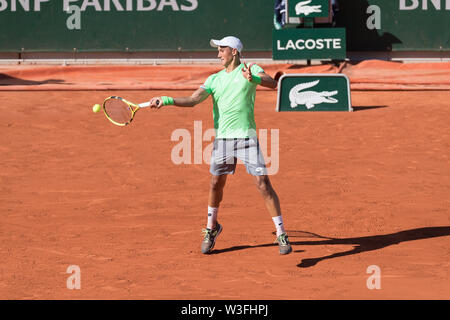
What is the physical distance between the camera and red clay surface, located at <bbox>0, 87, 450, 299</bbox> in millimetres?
6488

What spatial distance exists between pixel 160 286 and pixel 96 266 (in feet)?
2.70

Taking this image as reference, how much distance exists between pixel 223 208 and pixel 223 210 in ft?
0.31

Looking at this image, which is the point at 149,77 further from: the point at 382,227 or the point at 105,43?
the point at 382,227

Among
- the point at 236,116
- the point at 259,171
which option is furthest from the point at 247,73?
the point at 259,171

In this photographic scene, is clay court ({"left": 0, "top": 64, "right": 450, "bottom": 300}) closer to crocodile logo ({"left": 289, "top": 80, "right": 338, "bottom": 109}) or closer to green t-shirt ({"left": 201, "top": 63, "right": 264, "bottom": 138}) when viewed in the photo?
crocodile logo ({"left": 289, "top": 80, "right": 338, "bottom": 109})

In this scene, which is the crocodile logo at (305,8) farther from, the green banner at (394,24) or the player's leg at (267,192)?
the player's leg at (267,192)

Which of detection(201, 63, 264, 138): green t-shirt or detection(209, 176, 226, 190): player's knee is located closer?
detection(201, 63, 264, 138): green t-shirt

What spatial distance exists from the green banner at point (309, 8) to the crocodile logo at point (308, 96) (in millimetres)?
4689

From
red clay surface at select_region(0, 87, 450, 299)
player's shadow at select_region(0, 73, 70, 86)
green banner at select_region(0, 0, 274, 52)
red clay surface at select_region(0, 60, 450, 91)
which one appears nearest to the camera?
red clay surface at select_region(0, 87, 450, 299)

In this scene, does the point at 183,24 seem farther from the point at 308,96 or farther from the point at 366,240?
the point at 366,240

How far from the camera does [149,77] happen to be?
806 inches

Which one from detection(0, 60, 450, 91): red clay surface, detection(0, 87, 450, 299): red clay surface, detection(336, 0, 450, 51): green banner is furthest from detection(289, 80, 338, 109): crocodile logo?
detection(336, 0, 450, 51): green banner

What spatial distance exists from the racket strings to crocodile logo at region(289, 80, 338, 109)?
26.3ft
